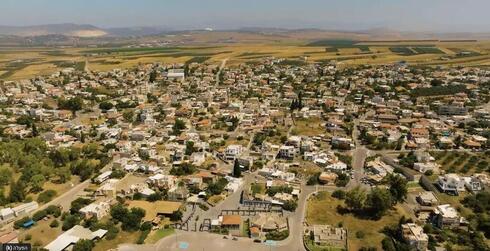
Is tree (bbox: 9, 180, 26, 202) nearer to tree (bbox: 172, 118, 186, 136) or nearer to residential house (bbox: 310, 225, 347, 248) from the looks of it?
tree (bbox: 172, 118, 186, 136)

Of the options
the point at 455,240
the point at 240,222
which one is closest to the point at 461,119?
the point at 455,240

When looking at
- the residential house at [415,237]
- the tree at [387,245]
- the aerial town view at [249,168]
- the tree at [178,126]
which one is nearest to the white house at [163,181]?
the aerial town view at [249,168]

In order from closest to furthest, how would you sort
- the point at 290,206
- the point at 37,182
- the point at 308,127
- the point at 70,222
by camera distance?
the point at 70,222, the point at 290,206, the point at 37,182, the point at 308,127

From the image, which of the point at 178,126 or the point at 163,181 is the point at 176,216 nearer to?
the point at 163,181

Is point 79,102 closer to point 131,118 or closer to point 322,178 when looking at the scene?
point 131,118

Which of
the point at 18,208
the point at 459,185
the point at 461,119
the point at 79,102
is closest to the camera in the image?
the point at 18,208

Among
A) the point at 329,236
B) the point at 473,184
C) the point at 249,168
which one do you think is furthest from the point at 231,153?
the point at 473,184

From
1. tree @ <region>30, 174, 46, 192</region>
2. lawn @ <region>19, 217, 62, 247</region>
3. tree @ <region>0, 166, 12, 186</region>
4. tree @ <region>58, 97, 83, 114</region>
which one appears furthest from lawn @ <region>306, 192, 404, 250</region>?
tree @ <region>58, 97, 83, 114</region>
